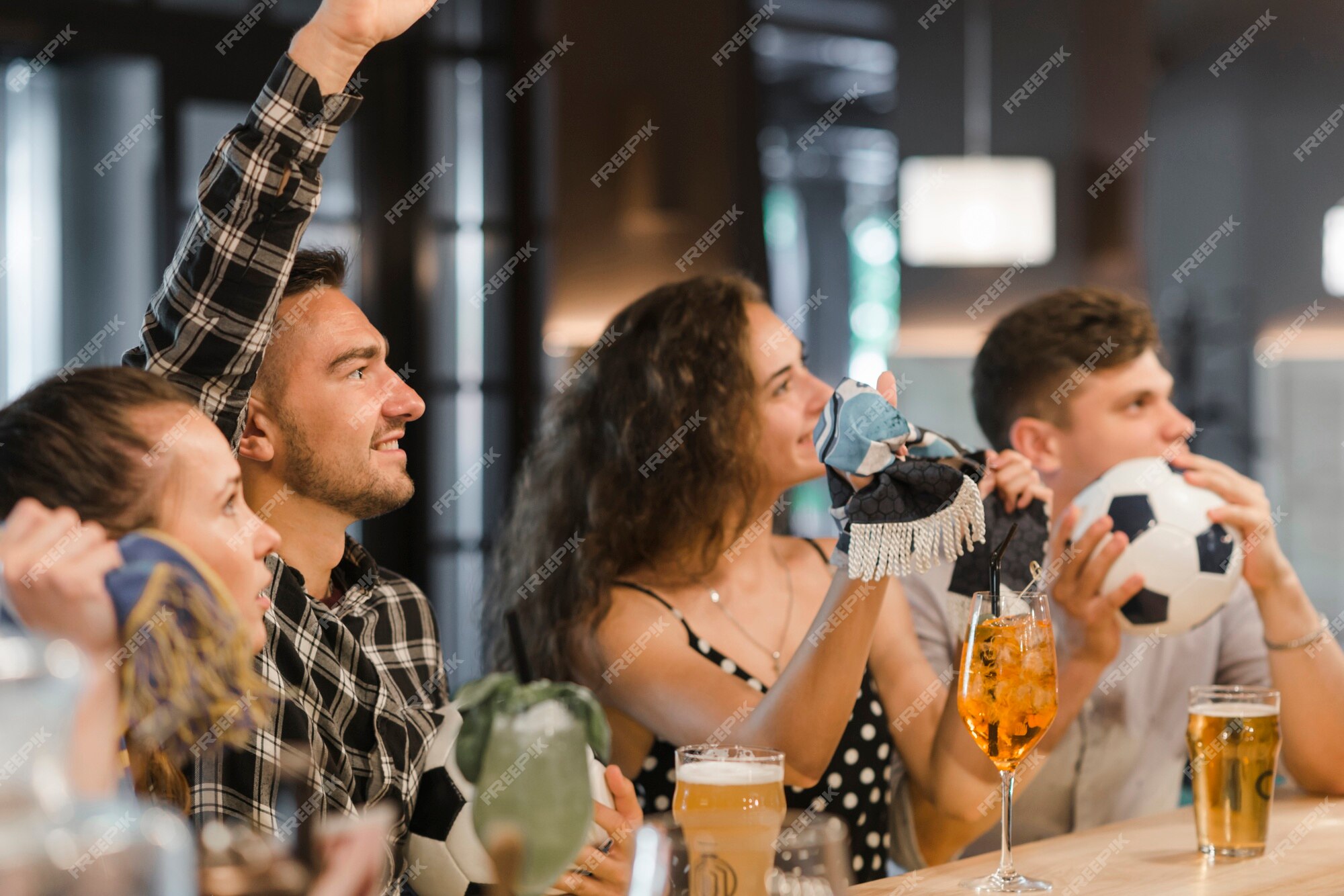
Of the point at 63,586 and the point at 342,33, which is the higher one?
the point at 342,33

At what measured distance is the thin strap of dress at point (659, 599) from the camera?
1951mm

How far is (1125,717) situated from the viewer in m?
2.14

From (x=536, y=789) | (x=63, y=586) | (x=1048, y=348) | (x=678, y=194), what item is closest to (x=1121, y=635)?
(x=1048, y=348)

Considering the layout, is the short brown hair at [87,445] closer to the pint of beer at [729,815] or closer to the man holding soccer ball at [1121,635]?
the pint of beer at [729,815]

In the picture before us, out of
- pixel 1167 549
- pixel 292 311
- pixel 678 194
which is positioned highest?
pixel 678 194

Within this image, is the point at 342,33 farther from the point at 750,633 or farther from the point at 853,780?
the point at 853,780

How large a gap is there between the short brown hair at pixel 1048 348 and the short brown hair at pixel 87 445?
5.11 feet

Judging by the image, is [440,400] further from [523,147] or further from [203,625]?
[203,625]

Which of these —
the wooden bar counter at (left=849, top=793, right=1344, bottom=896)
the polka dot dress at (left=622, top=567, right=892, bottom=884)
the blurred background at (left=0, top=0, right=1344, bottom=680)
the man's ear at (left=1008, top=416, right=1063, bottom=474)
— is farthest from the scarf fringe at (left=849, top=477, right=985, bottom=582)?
the blurred background at (left=0, top=0, right=1344, bottom=680)

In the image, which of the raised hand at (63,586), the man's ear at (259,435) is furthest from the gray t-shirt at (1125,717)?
the raised hand at (63,586)

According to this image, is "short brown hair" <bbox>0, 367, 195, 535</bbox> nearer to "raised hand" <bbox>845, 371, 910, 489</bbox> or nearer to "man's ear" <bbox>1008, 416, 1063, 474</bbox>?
"raised hand" <bbox>845, 371, 910, 489</bbox>

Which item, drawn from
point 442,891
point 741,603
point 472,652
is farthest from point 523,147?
point 442,891

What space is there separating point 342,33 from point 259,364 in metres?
0.35

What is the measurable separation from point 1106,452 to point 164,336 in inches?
56.2
